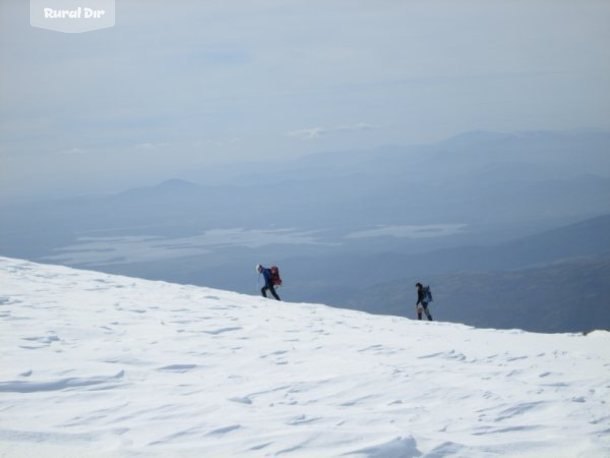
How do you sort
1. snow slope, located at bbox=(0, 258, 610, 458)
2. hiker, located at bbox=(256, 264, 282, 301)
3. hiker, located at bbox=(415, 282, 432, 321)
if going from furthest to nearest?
hiker, located at bbox=(256, 264, 282, 301) → hiker, located at bbox=(415, 282, 432, 321) → snow slope, located at bbox=(0, 258, 610, 458)

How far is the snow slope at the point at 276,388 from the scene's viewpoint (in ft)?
21.3

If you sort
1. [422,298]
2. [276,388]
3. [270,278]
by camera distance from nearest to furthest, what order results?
[276,388] < [422,298] < [270,278]

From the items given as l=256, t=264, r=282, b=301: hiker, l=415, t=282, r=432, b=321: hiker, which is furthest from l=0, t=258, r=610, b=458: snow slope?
l=256, t=264, r=282, b=301: hiker

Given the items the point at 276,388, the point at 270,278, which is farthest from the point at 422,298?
the point at 276,388

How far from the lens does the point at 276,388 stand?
861 cm

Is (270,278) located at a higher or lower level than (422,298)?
higher

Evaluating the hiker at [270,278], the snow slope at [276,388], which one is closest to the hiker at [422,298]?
the hiker at [270,278]

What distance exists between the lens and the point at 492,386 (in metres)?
9.16

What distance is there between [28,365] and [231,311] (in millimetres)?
8016

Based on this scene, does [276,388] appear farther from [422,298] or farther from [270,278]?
[422,298]

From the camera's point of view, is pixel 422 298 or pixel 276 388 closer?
pixel 276 388

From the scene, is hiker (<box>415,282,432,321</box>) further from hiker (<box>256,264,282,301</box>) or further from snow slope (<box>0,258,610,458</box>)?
snow slope (<box>0,258,610,458</box>)

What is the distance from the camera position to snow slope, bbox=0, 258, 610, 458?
6.50 metres

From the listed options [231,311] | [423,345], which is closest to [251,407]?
[423,345]
